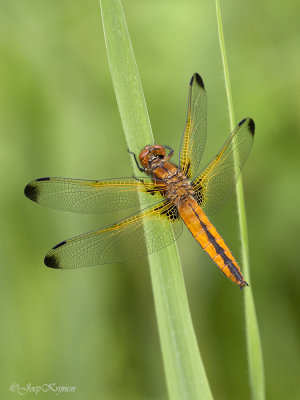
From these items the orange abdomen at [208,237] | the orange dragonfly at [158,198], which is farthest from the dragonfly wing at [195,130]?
the orange abdomen at [208,237]

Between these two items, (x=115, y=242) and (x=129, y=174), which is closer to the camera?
(x=115, y=242)

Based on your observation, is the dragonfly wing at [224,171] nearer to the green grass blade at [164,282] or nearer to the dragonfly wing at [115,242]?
the dragonfly wing at [115,242]

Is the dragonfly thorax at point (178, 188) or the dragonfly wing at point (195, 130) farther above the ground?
the dragonfly wing at point (195, 130)

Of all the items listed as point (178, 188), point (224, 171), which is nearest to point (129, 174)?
point (178, 188)

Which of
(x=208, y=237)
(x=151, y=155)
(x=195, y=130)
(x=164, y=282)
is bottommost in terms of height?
(x=164, y=282)

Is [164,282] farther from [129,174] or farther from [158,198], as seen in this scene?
[129,174]

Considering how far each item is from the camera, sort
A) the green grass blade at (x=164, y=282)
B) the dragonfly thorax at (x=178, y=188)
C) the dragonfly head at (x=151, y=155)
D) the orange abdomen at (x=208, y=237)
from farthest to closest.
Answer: the dragonfly thorax at (x=178, y=188) → the orange abdomen at (x=208, y=237) → the dragonfly head at (x=151, y=155) → the green grass blade at (x=164, y=282)

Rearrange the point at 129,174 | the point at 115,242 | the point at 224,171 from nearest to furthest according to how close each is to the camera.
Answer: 1. the point at 115,242
2. the point at 224,171
3. the point at 129,174

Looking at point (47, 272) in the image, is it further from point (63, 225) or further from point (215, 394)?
point (215, 394)
